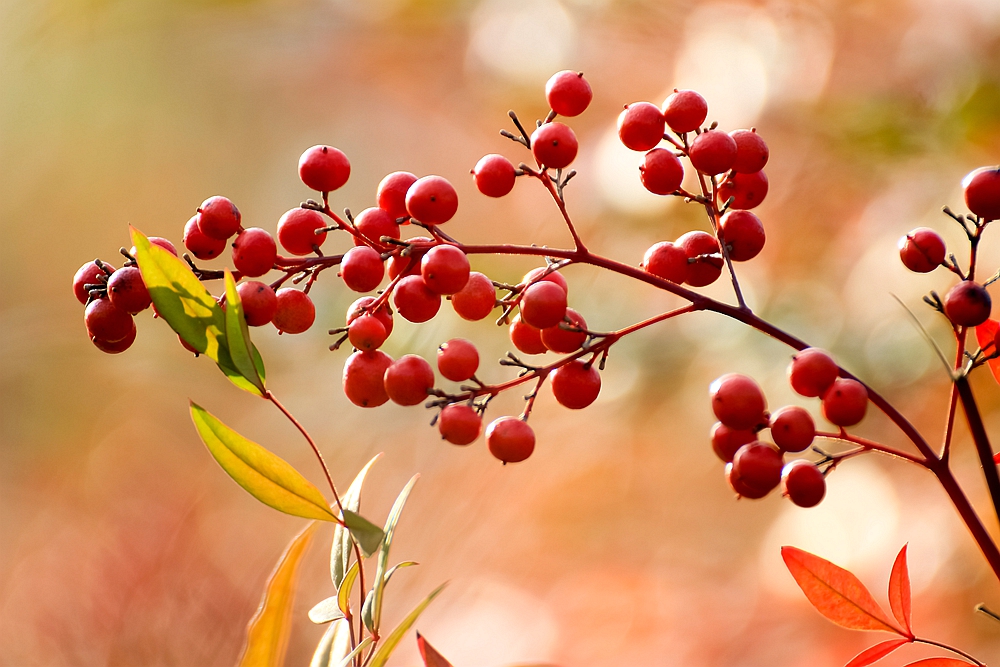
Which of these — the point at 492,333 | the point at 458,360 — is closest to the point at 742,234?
the point at 458,360

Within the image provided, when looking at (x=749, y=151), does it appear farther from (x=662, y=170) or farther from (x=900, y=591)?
(x=900, y=591)

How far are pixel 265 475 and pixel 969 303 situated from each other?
0.86ft

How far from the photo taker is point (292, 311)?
305mm

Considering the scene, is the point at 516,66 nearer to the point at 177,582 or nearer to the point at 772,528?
the point at 772,528

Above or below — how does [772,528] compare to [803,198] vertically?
below

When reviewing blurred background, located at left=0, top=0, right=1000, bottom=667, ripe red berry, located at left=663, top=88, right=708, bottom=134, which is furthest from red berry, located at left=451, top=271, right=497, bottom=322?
blurred background, located at left=0, top=0, right=1000, bottom=667

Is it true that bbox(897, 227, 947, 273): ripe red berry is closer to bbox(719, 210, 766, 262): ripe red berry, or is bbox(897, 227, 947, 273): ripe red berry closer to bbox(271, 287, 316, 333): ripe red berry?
bbox(719, 210, 766, 262): ripe red berry

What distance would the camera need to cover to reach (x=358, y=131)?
1923mm

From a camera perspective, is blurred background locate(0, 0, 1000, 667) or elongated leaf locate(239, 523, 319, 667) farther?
blurred background locate(0, 0, 1000, 667)

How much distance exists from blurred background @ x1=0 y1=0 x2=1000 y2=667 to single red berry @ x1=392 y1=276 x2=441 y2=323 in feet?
2.33

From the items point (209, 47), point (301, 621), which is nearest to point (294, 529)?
point (301, 621)

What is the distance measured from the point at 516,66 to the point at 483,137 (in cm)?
39

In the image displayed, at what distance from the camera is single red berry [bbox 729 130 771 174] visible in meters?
0.33

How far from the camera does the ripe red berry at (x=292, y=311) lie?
304mm
